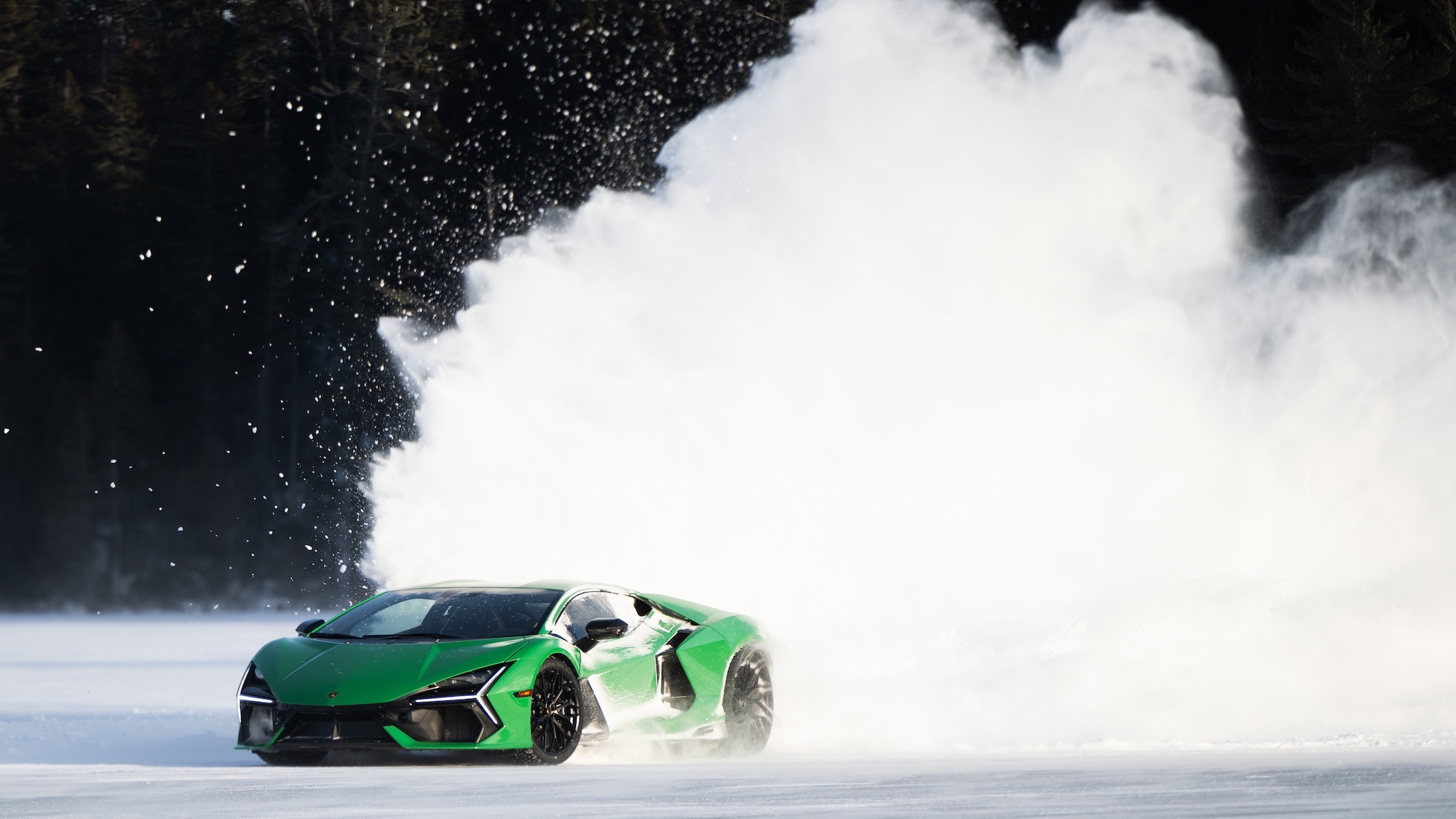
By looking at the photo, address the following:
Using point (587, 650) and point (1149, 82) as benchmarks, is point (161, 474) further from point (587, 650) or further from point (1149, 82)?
point (587, 650)

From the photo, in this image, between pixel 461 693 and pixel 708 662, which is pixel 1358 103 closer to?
pixel 708 662

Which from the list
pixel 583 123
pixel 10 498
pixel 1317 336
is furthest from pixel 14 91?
pixel 1317 336

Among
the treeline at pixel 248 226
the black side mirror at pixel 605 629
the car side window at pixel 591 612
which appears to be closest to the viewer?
the black side mirror at pixel 605 629

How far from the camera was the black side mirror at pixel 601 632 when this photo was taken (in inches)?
367

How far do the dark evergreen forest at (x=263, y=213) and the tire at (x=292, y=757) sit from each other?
28337mm

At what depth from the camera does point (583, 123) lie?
42375 mm

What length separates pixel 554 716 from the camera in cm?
908

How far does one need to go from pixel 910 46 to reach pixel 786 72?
1769mm

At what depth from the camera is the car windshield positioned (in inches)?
374

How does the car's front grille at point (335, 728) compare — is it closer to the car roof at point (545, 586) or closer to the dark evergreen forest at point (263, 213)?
the car roof at point (545, 586)

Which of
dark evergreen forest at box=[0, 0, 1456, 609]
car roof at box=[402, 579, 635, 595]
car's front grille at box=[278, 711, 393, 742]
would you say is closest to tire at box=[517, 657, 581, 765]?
car's front grille at box=[278, 711, 393, 742]

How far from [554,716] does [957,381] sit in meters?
12.3

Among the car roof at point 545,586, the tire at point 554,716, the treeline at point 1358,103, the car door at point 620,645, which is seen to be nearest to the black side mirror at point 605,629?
the car door at point 620,645

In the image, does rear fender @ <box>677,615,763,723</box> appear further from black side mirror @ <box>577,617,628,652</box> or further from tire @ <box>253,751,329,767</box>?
tire @ <box>253,751,329,767</box>
